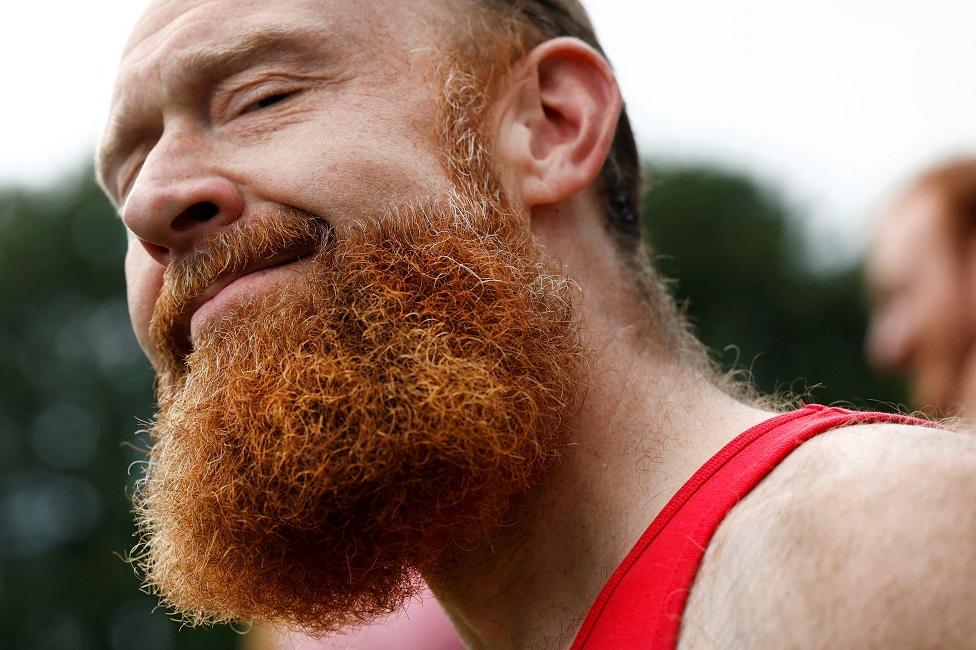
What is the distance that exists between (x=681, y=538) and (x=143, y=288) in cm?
144

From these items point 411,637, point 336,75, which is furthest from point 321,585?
point 411,637

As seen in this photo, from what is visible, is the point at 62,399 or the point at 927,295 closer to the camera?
the point at 927,295

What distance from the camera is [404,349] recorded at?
2.26 meters

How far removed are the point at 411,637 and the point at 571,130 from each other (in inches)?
83.6

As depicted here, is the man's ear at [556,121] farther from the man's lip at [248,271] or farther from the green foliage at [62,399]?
the green foliage at [62,399]

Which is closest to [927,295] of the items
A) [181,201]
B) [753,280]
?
[181,201]

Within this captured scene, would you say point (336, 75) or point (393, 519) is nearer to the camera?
point (393, 519)

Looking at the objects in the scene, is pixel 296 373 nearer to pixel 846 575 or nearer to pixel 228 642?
pixel 846 575

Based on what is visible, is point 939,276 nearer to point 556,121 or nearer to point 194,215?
point 556,121

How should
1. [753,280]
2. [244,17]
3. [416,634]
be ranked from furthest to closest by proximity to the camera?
[753,280], [416,634], [244,17]

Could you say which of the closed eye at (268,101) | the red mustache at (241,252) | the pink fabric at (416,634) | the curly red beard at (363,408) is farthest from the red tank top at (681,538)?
the pink fabric at (416,634)

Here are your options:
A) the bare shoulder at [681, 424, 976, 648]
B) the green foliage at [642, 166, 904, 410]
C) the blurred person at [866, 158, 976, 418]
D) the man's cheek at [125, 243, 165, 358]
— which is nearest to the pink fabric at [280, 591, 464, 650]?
the man's cheek at [125, 243, 165, 358]

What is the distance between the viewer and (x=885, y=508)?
156 cm

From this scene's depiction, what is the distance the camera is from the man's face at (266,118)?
235cm
